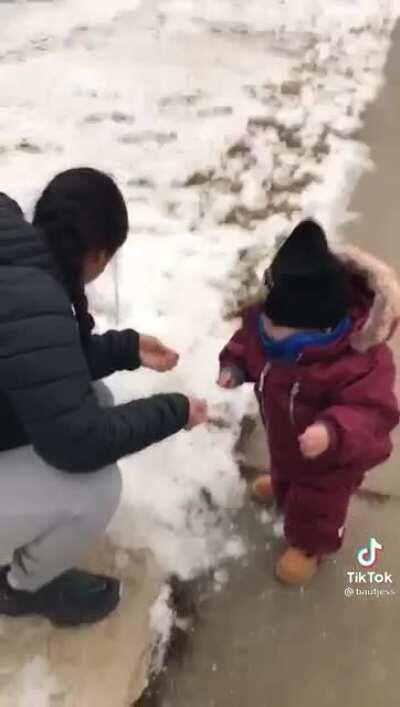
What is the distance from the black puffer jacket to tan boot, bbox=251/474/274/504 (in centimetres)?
58

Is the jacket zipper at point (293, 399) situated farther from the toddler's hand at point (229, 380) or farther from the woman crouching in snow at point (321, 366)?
the toddler's hand at point (229, 380)

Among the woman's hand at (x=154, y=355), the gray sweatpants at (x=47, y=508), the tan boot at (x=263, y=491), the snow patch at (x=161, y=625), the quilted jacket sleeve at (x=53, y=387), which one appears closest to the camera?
the quilted jacket sleeve at (x=53, y=387)

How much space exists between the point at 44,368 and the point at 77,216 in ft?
0.73

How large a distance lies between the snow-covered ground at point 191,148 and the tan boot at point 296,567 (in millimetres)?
107

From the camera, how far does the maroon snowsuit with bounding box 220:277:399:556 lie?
147cm

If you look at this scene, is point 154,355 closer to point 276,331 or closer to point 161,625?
point 276,331

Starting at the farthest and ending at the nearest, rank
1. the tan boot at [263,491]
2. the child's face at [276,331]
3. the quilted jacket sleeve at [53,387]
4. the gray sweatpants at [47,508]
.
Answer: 1. the tan boot at [263,491]
2. the child's face at [276,331]
3. the gray sweatpants at [47,508]
4. the quilted jacket sleeve at [53,387]

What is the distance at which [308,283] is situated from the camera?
4.65ft

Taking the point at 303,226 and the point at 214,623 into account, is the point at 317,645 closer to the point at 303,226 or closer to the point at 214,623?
the point at 214,623

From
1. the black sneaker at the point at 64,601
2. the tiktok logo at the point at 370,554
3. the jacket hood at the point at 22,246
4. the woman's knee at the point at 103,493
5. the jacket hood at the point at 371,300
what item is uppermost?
the jacket hood at the point at 22,246

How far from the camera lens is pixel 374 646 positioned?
163cm

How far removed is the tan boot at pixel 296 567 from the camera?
1.71m

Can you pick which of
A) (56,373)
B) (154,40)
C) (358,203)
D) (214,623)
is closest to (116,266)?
(358,203)

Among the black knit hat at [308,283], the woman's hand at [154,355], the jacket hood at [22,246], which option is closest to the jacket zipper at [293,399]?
the black knit hat at [308,283]
